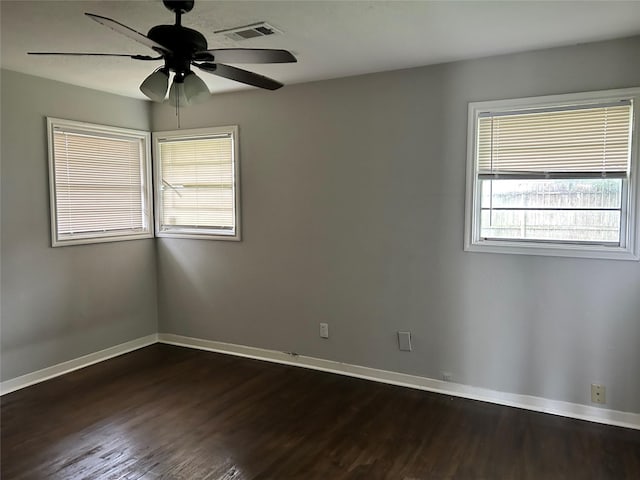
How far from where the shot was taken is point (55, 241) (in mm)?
3943

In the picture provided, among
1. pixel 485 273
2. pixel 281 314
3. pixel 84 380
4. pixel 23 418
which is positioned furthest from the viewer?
pixel 281 314

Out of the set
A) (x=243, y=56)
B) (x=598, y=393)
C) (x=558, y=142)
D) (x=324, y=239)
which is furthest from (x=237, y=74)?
(x=598, y=393)

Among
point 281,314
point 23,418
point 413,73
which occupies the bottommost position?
point 23,418

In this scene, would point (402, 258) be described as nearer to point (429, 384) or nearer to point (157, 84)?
point (429, 384)

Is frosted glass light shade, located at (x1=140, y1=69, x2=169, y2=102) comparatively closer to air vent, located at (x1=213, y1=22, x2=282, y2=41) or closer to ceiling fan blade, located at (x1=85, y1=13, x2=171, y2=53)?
ceiling fan blade, located at (x1=85, y1=13, x2=171, y2=53)

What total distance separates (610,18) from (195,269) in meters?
3.84

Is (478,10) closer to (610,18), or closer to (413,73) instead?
(610,18)

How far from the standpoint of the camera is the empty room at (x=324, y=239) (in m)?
2.66

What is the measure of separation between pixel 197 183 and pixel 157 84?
7.79ft

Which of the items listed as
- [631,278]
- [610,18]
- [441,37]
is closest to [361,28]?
[441,37]

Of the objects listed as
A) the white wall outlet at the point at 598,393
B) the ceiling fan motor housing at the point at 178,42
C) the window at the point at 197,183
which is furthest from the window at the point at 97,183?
the white wall outlet at the point at 598,393

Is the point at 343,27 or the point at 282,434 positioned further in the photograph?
the point at 282,434

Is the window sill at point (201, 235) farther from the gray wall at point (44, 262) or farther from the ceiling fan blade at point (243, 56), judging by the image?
the ceiling fan blade at point (243, 56)

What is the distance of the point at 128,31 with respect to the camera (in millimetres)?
1858
